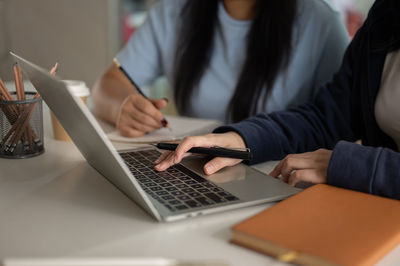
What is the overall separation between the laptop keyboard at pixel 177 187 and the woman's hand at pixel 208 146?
14 millimetres

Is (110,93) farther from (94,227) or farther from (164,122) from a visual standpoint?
(94,227)

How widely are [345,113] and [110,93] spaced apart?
66 centimetres

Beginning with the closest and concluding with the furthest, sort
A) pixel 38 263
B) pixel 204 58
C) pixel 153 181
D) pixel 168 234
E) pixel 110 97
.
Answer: pixel 38 263 → pixel 168 234 → pixel 153 181 → pixel 110 97 → pixel 204 58

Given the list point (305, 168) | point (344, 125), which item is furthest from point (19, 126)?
point (344, 125)

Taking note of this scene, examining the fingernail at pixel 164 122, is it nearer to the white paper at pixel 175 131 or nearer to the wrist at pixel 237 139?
the white paper at pixel 175 131

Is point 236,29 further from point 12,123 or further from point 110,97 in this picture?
point 12,123

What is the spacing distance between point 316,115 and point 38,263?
743mm

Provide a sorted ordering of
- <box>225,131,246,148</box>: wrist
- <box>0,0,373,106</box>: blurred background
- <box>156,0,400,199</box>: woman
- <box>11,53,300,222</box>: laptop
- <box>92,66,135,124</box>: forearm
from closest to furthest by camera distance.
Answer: <box>11,53,300,222</box>: laptop
<box>156,0,400,199</box>: woman
<box>225,131,246,148</box>: wrist
<box>92,66,135,124</box>: forearm
<box>0,0,373,106</box>: blurred background

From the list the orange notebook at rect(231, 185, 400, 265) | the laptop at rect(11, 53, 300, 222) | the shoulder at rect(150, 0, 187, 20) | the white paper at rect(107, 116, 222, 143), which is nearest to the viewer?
the orange notebook at rect(231, 185, 400, 265)

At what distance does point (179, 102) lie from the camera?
143cm

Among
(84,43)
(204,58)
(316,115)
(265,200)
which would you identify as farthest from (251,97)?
(84,43)

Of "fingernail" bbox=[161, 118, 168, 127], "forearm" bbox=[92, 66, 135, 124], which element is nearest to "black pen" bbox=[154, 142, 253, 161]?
"fingernail" bbox=[161, 118, 168, 127]

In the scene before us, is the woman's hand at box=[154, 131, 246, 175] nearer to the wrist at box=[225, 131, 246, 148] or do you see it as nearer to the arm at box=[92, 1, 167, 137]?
the wrist at box=[225, 131, 246, 148]

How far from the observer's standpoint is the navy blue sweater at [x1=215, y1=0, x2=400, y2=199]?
0.86 metres
